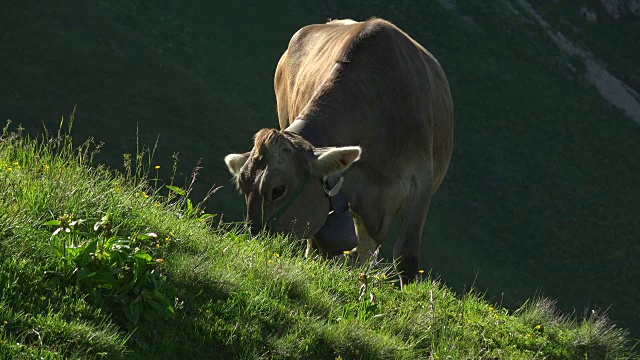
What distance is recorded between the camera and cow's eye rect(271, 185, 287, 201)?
9500mm

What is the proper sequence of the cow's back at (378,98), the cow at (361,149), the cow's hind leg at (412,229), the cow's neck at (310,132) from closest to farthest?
the cow at (361,149) < the cow's neck at (310,132) < the cow's back at (378,98) < the cow's hind leg at (412,229)

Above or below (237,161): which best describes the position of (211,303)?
above

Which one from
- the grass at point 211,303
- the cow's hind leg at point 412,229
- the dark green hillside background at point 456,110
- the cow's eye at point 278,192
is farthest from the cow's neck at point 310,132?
the dark green hillside background at point 456,110

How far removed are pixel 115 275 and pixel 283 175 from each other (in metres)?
3.46

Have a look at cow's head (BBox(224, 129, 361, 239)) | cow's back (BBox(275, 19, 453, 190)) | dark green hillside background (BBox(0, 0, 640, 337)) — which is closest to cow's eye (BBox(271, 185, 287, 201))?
cow's head (BBox(224, 129, 361, 239))

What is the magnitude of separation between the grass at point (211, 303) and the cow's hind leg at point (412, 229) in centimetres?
240

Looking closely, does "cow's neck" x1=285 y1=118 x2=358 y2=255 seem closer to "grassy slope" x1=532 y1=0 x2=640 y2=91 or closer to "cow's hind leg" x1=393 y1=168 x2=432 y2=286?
"cow's hind leg" x1=393 y1=168 x2=432 y2=286

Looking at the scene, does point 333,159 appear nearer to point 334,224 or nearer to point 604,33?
point 334,224

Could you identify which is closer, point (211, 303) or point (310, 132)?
point (211, 303)

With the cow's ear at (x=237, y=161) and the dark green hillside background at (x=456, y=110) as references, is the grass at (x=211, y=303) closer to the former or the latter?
the cow's ear at (x=237, y=161)

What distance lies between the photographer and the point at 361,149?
998 centimetres

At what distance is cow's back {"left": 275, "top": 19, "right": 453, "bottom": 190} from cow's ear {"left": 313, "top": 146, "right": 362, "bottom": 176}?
1.00 meters

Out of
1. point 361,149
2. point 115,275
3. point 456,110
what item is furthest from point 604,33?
point 115,275

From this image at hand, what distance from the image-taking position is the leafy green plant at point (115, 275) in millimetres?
6086
